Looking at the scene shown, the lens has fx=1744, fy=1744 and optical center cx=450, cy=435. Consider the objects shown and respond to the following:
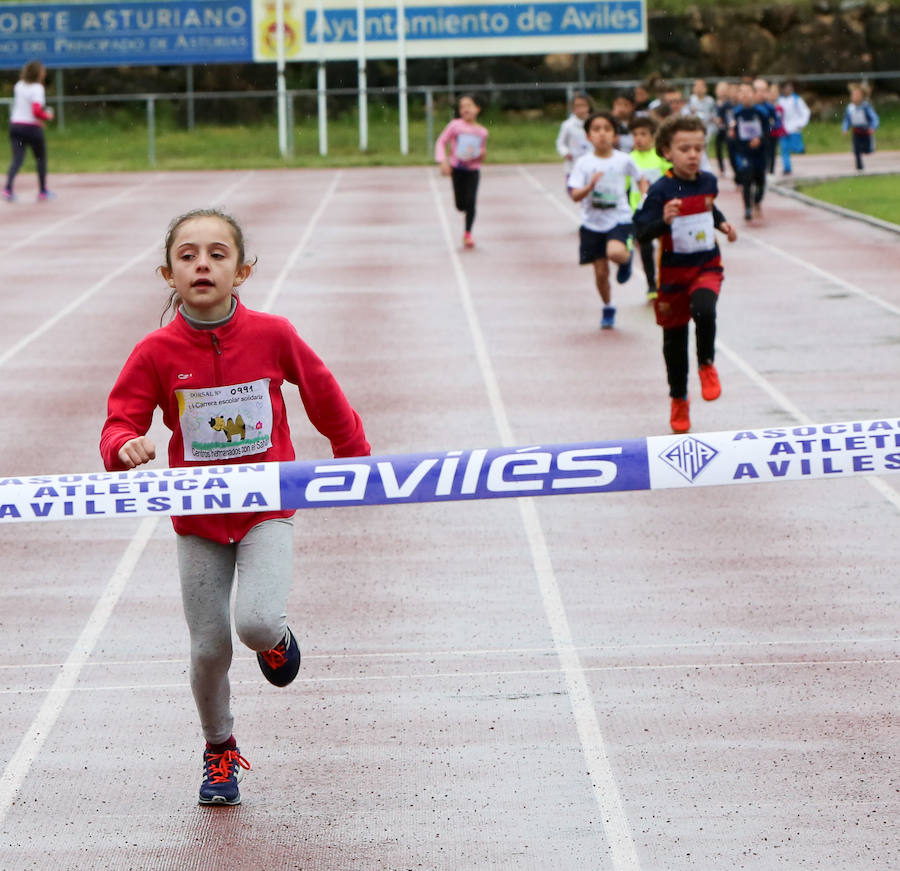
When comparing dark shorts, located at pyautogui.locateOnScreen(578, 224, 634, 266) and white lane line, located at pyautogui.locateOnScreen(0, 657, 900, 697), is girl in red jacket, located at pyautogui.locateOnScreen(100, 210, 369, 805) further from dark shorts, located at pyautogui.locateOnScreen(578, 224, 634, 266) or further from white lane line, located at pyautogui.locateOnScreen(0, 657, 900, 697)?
dark shorts, located at pyautogui.locateOnScreen(578, 224, 634, 266)

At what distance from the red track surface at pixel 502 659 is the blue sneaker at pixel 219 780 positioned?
0.05m

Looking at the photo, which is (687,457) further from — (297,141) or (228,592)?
(297,141)

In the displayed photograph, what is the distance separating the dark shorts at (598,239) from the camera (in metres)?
15.3

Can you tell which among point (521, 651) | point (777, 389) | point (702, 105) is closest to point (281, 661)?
point (521, 651)

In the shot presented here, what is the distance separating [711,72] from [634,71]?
2402 mm

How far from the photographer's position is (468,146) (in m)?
21.7

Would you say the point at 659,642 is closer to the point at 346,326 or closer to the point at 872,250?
the point at 346,326

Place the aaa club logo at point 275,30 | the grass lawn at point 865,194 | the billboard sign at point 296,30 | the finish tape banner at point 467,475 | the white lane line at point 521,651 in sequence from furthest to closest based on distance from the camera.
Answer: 1. the billboard sign at point 296,30
2. the aaa club logo at point 275,30
3. the grass lawn at point 865,194
4. the white lane line at point 521,651
5. the finish tape banner at point 467,475

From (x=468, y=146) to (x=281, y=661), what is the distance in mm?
16998

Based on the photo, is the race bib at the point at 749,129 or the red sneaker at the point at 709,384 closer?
the red sneaker at the point at 709,384

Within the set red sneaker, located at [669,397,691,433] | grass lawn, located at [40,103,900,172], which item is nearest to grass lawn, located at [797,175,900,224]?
grass lawn, located at [40,103,900,172]

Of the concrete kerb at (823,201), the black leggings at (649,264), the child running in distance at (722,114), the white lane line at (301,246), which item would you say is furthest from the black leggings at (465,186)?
the child running in distance at (722,114)

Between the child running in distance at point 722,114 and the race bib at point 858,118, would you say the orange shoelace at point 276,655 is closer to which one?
the child running in distance at point 722,114

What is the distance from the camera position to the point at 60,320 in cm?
1720
